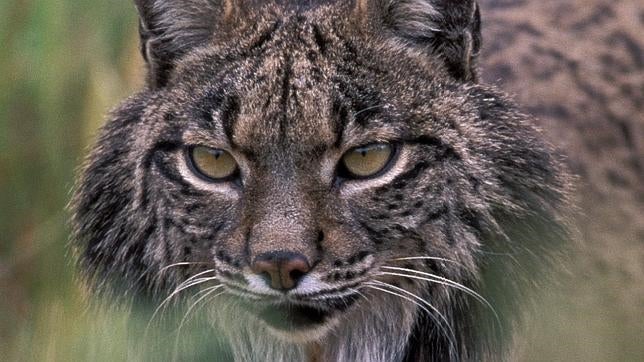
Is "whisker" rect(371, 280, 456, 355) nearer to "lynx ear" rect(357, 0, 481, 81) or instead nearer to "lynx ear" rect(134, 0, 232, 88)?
"lynx ear" rect(357, 0, 481, 81)

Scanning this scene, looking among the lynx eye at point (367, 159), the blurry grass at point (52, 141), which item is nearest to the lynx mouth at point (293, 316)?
the lynx eye at point (367, 159)

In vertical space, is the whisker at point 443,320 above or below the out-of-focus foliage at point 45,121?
below

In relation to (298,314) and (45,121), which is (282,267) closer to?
(298,314)

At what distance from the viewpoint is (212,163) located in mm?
5066

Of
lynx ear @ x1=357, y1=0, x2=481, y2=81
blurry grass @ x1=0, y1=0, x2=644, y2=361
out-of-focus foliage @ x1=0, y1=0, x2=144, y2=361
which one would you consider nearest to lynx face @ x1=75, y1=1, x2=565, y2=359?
lynx ear @ x1=357, y1=0, x2=481, y2=81

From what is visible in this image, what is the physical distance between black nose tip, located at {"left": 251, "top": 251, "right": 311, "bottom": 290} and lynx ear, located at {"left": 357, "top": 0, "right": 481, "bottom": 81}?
1.08 metres

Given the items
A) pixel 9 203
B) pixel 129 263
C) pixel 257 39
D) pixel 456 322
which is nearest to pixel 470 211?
pixel 456 322

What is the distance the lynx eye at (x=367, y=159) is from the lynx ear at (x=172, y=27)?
81 centimetres

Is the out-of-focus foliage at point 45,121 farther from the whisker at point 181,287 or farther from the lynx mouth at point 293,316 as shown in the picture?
the lynx mouth at point 293,316

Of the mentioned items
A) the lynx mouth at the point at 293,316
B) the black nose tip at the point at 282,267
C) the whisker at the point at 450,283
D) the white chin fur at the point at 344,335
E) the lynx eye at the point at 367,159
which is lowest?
the white chin fur at the point at 344,335

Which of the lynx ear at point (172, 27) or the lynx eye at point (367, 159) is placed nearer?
the lynx eye at point (367, 159)

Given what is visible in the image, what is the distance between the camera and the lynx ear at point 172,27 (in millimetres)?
5367

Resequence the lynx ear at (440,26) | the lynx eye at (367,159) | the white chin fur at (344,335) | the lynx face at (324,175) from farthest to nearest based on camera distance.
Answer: the white chin fur at (344,335) → the lynx ear at (440,26) → the lynx eye at (367,159) → the lynx face at (324,175)

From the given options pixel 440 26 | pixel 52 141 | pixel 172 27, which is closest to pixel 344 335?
pixel 440 26
